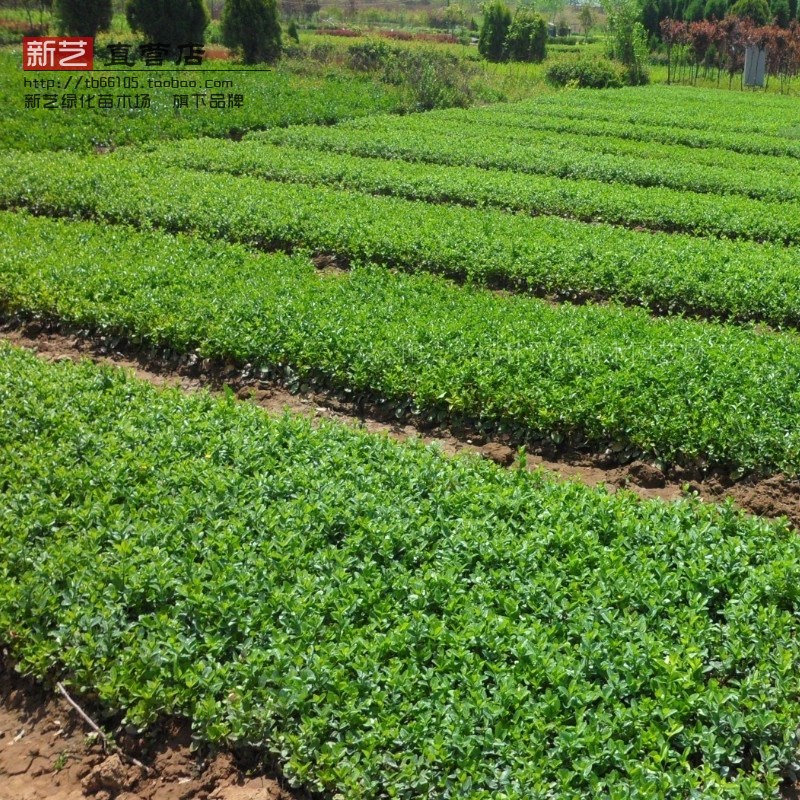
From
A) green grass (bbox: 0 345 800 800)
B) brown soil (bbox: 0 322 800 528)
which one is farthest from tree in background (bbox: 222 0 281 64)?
green grass (bbox: 0 345 800 800)

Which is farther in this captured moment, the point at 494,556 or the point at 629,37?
the point at 629,37

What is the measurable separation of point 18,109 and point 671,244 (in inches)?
648

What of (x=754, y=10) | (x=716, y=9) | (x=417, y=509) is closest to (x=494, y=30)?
(x=754, y=10)

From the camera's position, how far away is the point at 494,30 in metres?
45.8

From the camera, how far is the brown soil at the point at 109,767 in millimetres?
3795

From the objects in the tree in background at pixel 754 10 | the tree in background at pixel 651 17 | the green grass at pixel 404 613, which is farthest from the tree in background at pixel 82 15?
the tree in background at pixel 651 17

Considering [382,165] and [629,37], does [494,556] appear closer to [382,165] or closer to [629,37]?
[382,165]

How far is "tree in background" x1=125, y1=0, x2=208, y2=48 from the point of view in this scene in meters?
30.3

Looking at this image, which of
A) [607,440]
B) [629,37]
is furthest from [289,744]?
[629,37]

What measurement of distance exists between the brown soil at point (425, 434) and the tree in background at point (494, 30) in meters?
42.5

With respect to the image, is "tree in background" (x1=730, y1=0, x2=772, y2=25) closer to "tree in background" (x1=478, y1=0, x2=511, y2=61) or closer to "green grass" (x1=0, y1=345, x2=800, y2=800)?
"tree in background" (x1=478, y1=0, x2=511, y2=61)

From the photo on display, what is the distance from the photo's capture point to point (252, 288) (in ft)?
29.1

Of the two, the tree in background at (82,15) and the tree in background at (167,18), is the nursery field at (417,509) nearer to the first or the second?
the tree in background at (167,18)

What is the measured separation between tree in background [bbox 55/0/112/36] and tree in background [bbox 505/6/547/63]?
22669 millimetres
